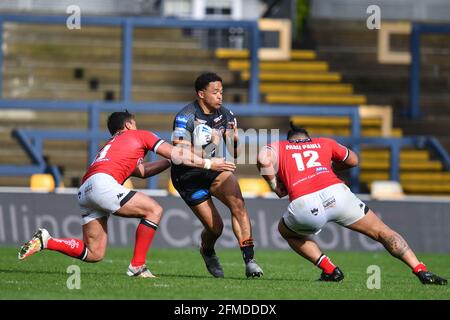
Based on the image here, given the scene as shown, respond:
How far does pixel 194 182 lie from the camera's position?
12961 millimetres

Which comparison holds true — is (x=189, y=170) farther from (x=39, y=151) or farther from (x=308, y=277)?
(x=39, y=151)

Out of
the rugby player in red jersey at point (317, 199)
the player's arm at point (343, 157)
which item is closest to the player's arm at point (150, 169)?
the rugby player in red jersey at point (317, 199)

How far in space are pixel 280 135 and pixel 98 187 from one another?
9.99 metres

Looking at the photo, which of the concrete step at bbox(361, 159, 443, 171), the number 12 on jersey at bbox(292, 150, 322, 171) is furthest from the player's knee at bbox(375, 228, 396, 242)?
the concrete step at bbox(361, 159, 443, 171)

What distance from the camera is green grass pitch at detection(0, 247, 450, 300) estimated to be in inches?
412

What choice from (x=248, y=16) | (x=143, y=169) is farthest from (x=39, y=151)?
→ (x=248, y=16)

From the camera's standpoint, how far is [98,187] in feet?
39.5

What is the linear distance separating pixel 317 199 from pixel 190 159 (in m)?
1.32

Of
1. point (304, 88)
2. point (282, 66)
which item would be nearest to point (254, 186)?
point (304, 88)

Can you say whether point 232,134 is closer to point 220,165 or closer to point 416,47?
point 220,165

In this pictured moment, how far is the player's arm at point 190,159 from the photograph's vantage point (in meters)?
12.0

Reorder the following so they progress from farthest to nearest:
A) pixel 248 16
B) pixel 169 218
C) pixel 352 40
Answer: pixel 248 16 < pixel 352 40 < pixel 169 218

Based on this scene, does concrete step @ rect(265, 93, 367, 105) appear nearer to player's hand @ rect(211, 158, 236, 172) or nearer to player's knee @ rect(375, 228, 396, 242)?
player's hand @ rect(211, 158, 236, 172)

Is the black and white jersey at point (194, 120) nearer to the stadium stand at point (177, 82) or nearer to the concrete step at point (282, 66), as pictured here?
the stadium stand at point (177, 82)
